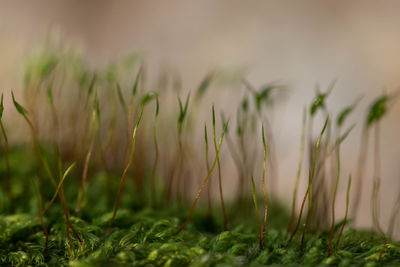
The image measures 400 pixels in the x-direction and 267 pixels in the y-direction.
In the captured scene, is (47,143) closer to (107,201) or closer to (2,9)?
(107,201)

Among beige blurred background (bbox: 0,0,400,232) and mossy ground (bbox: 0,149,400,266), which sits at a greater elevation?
beige blurred background (bbox: 0,0,400,232)

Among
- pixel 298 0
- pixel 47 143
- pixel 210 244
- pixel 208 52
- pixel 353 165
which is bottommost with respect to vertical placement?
pixel 353 165

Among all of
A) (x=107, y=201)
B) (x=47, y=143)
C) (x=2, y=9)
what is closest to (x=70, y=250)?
(x=107, y=201)

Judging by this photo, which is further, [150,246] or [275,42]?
[275,42]

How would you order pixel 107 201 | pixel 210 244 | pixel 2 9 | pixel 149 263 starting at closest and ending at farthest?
pixel 149 263, pixel 210 244, pixel 107 201, pixel 2 9

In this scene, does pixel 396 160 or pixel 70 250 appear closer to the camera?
pixel 70 250

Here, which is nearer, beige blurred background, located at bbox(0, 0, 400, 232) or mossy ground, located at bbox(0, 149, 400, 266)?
mossy ground, located at bbox(0, 149, 400, 266)

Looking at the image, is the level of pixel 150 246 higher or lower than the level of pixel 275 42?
lower

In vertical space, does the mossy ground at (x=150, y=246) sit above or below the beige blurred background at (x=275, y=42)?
below
